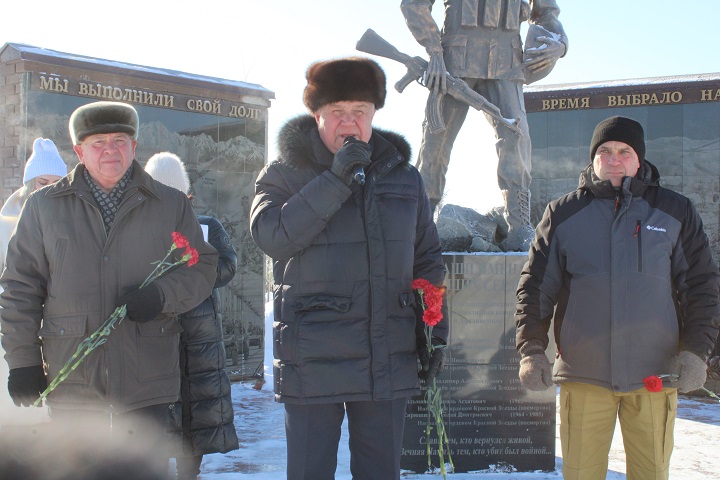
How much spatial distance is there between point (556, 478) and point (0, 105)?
4.84 m

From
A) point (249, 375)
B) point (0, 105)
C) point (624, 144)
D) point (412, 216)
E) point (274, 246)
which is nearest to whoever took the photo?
point (274, 246)

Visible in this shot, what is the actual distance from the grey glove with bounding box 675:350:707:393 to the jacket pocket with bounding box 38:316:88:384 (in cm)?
198

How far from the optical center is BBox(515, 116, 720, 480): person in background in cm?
278

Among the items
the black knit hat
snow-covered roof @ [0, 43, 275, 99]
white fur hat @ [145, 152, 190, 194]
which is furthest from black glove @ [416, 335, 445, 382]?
snow-covered roof @ [0, 43, 275, 99]

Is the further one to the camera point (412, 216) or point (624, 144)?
point (624, 144)

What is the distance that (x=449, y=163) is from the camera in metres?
4.93

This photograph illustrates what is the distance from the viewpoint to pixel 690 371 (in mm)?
2686

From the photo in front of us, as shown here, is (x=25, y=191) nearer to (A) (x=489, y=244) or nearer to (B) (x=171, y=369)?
(B) (x=171, y=369)

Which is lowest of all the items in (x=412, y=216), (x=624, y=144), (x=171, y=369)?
(x=171, y=369)

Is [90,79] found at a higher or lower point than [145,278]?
higher

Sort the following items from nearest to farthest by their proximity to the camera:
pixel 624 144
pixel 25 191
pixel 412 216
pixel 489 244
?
pixel 412 216 → pixel 624 144 → pixel 25 191 → pixel 489 244

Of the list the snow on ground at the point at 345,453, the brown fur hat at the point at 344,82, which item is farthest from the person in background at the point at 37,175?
the snow on ground at the point at 345,453

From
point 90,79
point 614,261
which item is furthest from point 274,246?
point 90,79

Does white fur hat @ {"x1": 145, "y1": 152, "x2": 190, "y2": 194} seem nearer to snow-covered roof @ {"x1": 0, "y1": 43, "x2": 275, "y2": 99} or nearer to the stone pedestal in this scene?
the stone pedestal
